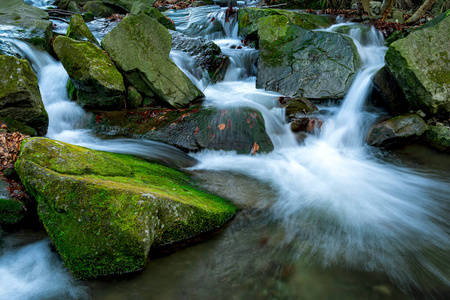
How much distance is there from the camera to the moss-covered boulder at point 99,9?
15.4m

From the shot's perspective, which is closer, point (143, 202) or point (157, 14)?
point (143, 202)

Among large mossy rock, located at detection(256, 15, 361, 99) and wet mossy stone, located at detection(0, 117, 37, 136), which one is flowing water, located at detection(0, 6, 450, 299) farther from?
wet mossy stone, located at detection(0, 117, 37, 136)

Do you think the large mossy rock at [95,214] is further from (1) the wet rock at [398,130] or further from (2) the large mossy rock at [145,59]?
(1) the wet rock at [398,130]

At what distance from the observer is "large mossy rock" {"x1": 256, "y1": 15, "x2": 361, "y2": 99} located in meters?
7.58

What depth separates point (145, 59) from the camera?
6.56 m

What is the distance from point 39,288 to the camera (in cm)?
250

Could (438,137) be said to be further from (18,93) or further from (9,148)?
(18,93)

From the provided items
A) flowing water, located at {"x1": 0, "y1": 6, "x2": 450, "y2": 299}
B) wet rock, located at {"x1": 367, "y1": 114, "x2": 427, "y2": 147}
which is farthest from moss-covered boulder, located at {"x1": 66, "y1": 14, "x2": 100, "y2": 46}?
wet rock, located at {"x1": 367, "y1": 114, "x2": 427, "y2": 147}

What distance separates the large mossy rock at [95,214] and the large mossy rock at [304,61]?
5.95 metres

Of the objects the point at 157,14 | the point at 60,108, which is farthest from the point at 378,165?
the point at 157,14

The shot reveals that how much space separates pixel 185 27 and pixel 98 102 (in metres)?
8.46

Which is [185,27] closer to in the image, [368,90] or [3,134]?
[368,90]

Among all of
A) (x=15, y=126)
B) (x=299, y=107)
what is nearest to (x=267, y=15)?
(x=299, y=107)

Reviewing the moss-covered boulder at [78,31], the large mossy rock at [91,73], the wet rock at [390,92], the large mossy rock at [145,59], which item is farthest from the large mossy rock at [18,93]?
the wet rock at [390,92]
